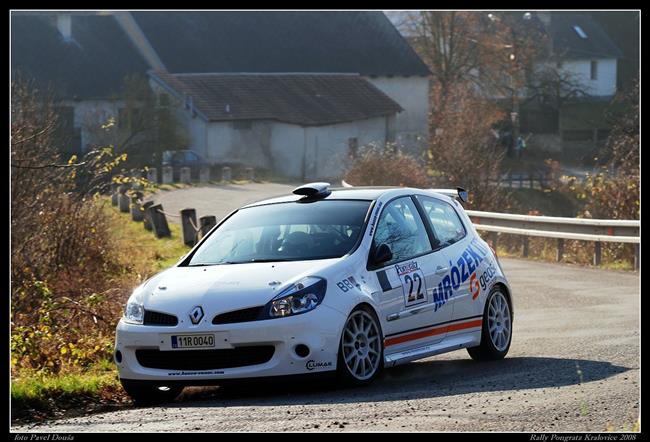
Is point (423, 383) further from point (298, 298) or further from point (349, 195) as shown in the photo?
point (349, 195)

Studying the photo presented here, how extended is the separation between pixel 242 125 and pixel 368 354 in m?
53.0

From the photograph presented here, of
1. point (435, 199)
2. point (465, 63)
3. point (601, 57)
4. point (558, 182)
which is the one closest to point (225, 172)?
point (558, 182)

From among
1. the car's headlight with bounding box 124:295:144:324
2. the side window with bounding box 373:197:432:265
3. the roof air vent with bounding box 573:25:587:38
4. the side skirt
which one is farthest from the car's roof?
the roof air vent with bounding box 573:25:587:38

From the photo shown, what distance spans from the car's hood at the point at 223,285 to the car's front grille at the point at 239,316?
37 mm

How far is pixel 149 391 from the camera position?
10086 mm

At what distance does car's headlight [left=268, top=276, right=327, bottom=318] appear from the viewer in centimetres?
974

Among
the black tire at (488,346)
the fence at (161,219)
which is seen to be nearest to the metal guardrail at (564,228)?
the fence at (161,219)

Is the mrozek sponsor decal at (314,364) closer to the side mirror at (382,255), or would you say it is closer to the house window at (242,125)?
the side mirror at (382,255)

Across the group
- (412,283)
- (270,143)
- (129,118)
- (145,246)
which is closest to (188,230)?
(145,246)

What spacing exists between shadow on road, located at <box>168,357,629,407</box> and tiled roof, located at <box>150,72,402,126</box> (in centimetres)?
4942

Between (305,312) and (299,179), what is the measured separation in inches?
1662

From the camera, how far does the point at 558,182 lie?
47.8 meters

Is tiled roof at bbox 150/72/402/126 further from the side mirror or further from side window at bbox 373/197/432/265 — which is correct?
the side mirror
